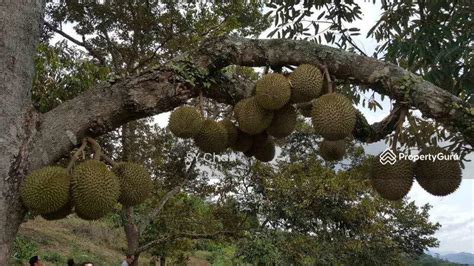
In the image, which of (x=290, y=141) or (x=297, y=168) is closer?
(x=297, y=168)

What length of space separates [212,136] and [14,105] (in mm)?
694

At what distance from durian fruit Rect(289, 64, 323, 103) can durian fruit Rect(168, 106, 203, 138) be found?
42 cm

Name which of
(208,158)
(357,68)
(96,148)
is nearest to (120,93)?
(96,148)

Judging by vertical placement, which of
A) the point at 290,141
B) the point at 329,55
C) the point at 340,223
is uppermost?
the point at 290,141

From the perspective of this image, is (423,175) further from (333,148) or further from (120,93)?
(120,93)

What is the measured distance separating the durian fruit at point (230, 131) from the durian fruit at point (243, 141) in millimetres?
25

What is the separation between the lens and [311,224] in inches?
335

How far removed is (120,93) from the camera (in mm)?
1711

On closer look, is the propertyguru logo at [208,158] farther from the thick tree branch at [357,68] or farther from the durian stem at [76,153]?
the durian stem at [76,153]

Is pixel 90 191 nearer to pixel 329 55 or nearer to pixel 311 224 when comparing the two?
pixel 329 55

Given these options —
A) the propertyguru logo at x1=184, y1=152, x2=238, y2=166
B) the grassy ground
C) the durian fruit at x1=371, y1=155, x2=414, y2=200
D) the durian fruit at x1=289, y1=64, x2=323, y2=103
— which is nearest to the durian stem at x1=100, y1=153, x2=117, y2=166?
the durian fruit at x1=289, y1=64, x2=323, y2=103

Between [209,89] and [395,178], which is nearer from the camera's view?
[395,178]

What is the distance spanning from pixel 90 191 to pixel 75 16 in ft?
22.8

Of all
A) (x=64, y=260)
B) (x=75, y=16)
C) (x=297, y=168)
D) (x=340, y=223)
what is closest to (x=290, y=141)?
(x=297, y=168)
